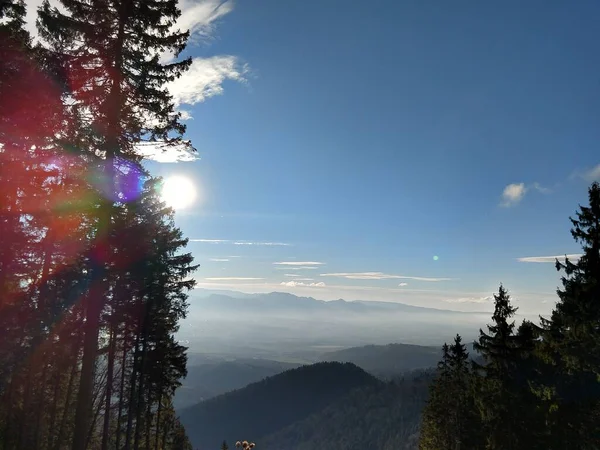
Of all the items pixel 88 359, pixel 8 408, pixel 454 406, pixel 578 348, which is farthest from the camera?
pixel 454 406

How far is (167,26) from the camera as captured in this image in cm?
1389

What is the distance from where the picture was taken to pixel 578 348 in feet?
52.0

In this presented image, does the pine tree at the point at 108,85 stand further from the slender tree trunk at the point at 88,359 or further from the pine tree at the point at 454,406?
the pine tree at the point at 454,406

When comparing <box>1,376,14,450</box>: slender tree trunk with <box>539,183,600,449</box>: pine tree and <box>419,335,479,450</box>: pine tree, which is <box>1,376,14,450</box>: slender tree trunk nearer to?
<box>539,183,600,449</box>: pine tree

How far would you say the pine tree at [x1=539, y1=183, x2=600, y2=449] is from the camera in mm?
15633

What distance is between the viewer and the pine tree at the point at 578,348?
15.6m

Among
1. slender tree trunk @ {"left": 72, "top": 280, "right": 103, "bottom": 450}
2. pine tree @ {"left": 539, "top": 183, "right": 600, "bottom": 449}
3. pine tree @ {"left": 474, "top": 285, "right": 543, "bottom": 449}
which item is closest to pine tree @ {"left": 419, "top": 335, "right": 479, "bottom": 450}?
pine tree @ {"left": 474, "top": 285, "right": 543, "bottom": 449}

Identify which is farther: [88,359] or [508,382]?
[508,382]

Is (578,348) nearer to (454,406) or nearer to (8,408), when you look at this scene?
(454,406)

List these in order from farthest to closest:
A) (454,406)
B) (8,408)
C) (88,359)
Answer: (454,406)
(8,408)
(88,359)

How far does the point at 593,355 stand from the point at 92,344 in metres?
18.0

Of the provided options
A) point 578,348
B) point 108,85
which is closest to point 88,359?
point 108,85

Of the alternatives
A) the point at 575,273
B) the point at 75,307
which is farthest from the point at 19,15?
the point at 575,273

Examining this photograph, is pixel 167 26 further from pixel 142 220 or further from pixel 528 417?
pixel 528 417
